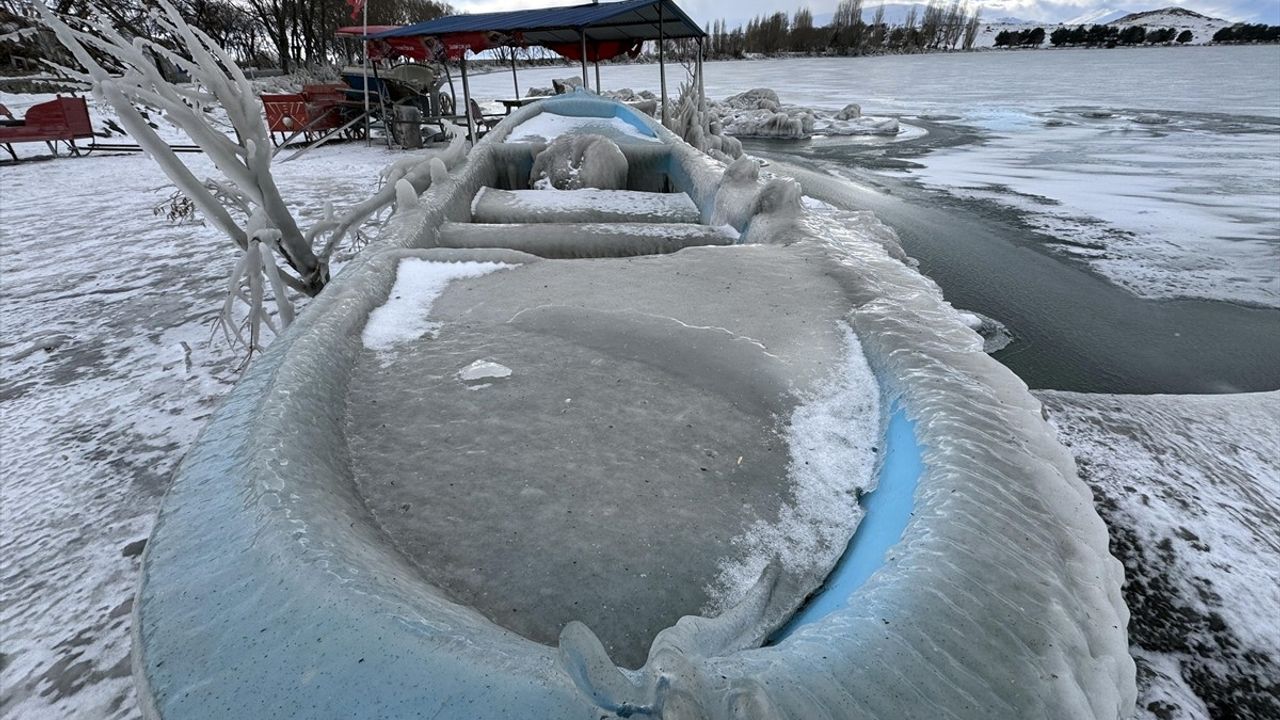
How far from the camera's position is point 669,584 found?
3.74ft

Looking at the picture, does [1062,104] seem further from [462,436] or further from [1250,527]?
[462,436]

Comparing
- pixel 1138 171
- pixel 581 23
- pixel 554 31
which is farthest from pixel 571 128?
pixel 1138 171

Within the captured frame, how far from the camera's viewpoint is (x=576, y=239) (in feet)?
9.98

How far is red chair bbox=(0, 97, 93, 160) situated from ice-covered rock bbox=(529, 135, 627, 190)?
9.31 m

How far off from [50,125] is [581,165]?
9977 millimetres

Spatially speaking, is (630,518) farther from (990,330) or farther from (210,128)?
(990,330)

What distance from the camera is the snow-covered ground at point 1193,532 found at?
1661 mm

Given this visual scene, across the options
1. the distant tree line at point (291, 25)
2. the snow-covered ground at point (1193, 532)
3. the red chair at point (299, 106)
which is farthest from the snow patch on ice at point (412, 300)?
the distant tree line at point (291, 25)

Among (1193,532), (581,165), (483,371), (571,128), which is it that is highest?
(571,128)

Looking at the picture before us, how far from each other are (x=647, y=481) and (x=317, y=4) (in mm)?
31337

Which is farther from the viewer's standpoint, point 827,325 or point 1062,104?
point 1062,104

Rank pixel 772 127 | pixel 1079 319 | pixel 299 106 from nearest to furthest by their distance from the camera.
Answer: pixel 1079 319 → pixel 299 106 → pixel 772 127

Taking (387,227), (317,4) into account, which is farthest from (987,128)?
(317,4)

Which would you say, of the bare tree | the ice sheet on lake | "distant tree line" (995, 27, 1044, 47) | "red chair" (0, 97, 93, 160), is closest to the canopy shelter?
the ice sheet on lake
